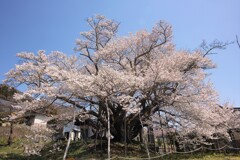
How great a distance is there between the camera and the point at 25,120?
24891 millimetres

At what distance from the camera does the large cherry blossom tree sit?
13344 mm

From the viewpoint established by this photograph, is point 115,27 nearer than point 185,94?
No

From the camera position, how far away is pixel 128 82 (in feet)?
41.5

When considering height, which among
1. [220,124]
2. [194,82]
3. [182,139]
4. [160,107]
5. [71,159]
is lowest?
[71,159]

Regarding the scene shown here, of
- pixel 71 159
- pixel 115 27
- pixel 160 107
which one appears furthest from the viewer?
pixel 115 27

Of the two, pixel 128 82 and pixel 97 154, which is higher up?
pixel 128 82

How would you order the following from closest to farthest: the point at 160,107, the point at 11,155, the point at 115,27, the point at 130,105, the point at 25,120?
the point at 130,105 → the point at 11,155 → the point at 160,107 → the point at 115,27 → the point at 25,120

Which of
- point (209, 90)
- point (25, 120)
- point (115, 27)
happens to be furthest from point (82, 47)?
point (25, 120)

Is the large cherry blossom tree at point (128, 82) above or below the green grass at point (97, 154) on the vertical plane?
above

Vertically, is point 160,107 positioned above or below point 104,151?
above

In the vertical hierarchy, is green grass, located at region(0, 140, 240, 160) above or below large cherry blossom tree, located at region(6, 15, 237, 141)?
below

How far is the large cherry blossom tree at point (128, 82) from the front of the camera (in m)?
13.3

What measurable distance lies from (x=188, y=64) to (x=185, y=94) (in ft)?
7.94

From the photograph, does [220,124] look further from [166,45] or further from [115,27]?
[115,27]
